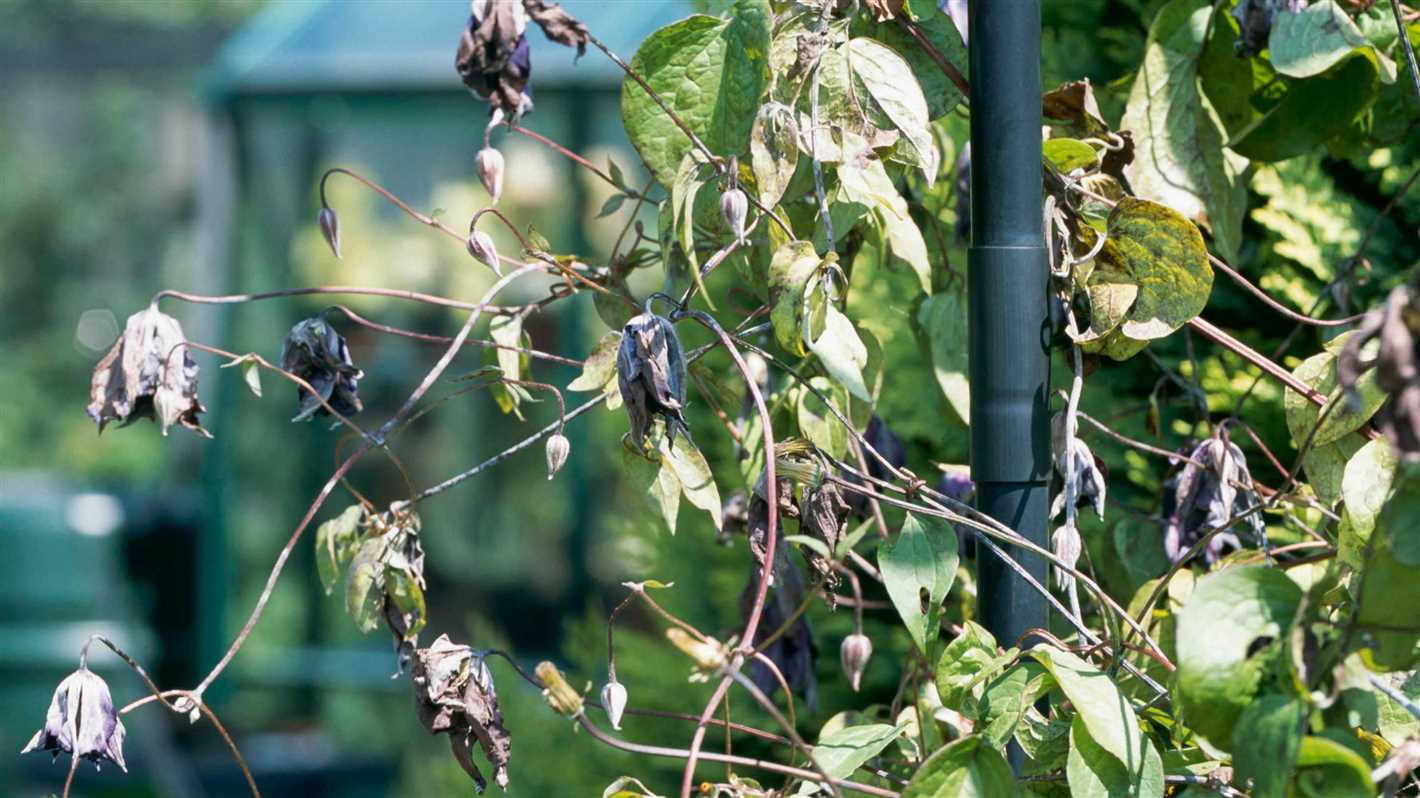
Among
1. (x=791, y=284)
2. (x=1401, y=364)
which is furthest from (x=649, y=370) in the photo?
(x=1401, y=364)

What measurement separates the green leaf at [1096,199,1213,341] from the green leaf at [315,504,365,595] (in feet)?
1.49

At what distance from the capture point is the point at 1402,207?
1012 mm

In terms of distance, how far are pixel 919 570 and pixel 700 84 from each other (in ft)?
0.94

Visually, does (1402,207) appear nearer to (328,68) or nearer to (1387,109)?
(1387,109)

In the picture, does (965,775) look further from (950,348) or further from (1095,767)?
(950,348)

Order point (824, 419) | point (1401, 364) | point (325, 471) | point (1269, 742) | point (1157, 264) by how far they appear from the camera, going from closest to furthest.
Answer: point (1401, 364)
point (1269, 742)
point (1157, 264)
point (824, 419)
point (325, 471)

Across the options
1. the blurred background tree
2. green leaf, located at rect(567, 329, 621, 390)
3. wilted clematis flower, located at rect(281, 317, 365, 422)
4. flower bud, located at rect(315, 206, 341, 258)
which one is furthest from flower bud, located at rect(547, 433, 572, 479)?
the blurred background tree

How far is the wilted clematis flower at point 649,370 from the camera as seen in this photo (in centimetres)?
57

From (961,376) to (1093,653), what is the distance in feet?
0.65

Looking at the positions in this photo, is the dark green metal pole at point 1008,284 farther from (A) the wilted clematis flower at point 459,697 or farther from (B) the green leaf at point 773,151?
(A) the wilted clematis flower at point 459,697

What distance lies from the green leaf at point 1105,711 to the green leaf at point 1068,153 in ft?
0.98

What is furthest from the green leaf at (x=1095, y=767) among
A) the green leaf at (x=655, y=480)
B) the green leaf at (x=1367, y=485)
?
the green leaf at (x=655, y=480)

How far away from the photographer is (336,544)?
81cm

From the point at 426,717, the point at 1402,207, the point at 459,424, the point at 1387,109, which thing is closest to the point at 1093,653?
the point at 426,717
